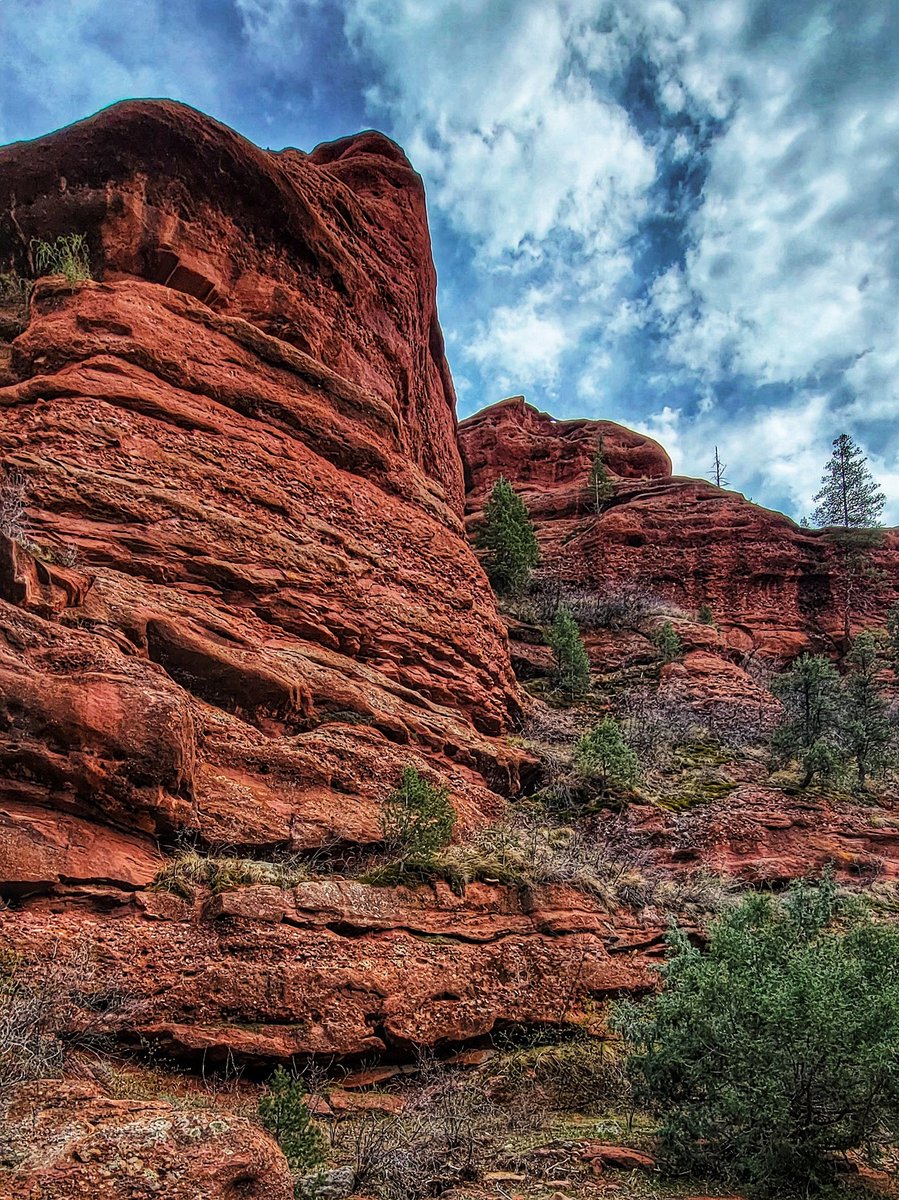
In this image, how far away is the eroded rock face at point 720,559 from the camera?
29.3 meters

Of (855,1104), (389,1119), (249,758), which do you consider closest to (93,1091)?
(389,1119)

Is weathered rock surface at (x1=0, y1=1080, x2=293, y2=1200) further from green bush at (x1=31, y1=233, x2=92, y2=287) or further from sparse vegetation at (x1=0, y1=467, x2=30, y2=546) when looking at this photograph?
green bush at (x1=31, y1=233, x2=92, y2=287)

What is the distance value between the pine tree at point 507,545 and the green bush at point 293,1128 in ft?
65.9

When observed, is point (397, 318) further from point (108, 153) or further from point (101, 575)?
point (101, 575)

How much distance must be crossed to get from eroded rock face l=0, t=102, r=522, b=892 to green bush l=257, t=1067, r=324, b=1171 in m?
2.58

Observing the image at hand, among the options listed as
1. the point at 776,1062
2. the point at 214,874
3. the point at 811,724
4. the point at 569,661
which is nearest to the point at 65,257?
the point at 214,874

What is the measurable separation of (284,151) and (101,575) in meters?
17.1

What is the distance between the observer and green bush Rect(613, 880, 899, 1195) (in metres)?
5.16

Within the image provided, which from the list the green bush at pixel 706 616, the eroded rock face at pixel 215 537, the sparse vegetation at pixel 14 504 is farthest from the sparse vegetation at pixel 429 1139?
the green bush at pixel 706 616

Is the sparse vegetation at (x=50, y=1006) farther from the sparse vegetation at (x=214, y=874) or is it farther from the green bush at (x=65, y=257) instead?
the green bush at (x=65, y=257)

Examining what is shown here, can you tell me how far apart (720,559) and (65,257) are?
26.5 metres

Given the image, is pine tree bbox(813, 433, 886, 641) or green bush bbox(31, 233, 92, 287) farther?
pine tree bbox(813, 433, 886, 641)

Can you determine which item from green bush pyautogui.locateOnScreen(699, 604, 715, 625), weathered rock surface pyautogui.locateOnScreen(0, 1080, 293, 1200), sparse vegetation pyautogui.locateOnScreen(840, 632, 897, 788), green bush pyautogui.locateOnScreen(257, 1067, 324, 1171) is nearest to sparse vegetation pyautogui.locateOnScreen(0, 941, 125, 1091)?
weathered rock surface pyautogui.locateOnScreen(0, 1080, 293, 1200)

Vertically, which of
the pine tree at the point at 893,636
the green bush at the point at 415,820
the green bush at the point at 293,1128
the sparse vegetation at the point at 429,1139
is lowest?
the sparse vegetation at the point at 429,1139
